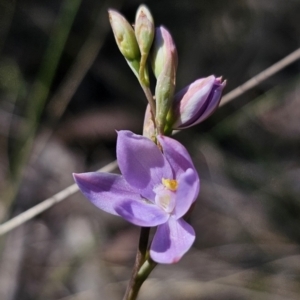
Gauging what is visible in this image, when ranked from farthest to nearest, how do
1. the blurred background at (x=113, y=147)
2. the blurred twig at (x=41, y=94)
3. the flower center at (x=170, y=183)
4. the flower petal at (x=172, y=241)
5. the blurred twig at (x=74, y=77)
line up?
the blurred twig at (x=74, y=77)
the blurred background at (x=113, y=147)
the blurred twig at (x=41, y=94)
the flower center at (x=170, y=183)
the flower petal at (x=172, y=241)

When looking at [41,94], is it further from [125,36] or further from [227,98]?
[125,36]

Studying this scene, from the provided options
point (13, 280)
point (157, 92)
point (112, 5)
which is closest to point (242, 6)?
point (112, 5)

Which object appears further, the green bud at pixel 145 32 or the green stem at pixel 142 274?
the green bud at pixel 145 32

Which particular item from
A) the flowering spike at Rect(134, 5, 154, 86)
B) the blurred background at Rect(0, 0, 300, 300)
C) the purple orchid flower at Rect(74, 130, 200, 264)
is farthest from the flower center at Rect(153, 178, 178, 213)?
the blurred background at Rect(0, 0, 300, 300)

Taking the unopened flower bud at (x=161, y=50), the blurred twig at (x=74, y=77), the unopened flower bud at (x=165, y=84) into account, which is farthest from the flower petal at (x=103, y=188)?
the blurred twig at (x=74, y=77)

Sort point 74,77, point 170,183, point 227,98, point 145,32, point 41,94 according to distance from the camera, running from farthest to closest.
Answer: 1. point 74,77
2. point 41,94
3. point 227,98
4. point 170,183
5. point 145,32

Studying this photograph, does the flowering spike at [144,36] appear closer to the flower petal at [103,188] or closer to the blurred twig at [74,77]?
the flower petal at [103,188]

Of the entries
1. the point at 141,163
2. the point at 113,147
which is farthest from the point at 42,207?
the point at 113,147
